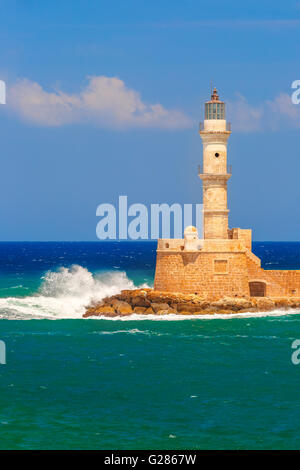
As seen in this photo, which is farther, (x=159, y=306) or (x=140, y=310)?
(x=140, y=310)

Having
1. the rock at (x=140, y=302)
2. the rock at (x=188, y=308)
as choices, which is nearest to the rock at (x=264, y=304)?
the rock at (x=188, y=308)

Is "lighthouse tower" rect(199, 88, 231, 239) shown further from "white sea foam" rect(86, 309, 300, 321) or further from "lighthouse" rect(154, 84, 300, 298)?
"white sea foam" rect(86, 309, 300, 321)

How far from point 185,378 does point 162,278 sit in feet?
55.8

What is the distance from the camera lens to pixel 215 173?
157ft

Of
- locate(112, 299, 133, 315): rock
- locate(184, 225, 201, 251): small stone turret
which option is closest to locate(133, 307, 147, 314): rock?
locate(112, 299, 133, 315): rock

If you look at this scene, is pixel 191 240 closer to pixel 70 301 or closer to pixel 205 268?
pixel 205 268

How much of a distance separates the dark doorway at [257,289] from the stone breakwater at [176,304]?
6.47 feet

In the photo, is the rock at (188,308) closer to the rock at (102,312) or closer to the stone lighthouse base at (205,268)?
the stone lighthouse base at (205,268)

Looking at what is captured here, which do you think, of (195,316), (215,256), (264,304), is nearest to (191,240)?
(215,256)

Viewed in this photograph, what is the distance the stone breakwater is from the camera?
46156 millimetres

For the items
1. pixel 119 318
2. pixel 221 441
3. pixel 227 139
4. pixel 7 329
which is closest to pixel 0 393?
pixel 221 441

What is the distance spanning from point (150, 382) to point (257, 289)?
21018mm

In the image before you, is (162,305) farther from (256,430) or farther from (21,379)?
(256,430)

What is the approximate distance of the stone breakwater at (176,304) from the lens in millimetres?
46156
